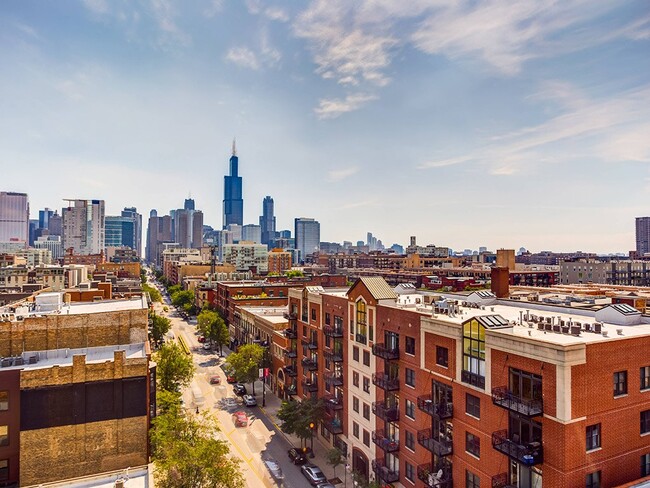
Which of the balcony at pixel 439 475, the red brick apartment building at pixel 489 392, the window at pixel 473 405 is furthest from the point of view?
the balcony at pixel 439 475

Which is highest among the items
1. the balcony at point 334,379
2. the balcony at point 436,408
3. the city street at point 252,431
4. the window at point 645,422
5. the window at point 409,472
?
the window at point 645,422

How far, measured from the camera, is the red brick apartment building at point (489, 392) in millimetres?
24328

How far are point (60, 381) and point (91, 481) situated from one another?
788 centimetres

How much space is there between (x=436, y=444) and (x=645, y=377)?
14277 mm

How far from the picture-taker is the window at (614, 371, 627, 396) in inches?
1019

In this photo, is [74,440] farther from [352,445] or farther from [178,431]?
[352,445]

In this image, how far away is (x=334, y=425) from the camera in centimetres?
4841

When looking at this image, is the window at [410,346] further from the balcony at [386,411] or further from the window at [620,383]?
the window at [620,383]

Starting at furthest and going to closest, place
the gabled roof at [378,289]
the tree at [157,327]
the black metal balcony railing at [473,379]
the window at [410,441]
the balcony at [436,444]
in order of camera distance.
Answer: the tree at [157,327]
the gabled roof at [378,289]
the window at [410,441]
the balcony at [436,444]
the black metal balcony railing at [473,379]

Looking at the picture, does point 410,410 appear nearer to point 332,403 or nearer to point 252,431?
point 332,403

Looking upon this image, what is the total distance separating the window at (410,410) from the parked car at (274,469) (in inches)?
618

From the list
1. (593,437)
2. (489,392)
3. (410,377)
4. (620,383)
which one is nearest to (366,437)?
(410,377)

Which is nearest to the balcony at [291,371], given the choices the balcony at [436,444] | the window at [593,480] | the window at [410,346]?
the window at [410,346]

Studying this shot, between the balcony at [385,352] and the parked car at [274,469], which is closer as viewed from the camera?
the balcony at [385,352]
